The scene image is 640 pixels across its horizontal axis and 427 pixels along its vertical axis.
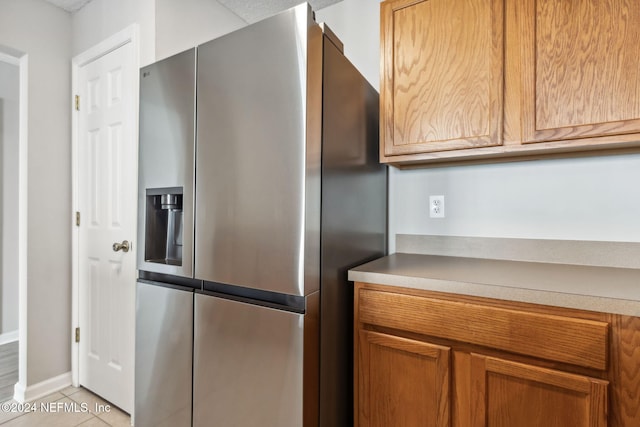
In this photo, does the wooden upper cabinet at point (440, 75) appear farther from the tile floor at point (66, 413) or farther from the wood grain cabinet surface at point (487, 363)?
the tile floor at point (66, 413)

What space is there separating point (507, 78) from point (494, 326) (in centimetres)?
92

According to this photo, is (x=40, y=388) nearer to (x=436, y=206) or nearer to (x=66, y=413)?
(x=66, y=413)

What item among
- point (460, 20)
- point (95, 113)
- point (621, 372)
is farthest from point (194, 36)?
point (621, 372)

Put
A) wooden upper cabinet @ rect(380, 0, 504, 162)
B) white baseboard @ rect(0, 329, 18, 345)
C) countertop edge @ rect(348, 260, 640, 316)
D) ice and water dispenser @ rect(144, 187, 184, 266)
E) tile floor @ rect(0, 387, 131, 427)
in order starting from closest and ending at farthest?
countertop edge @ rect(348, 260, 640, 316)
wooden upper cabinet @ rect(380, 0, 504, 162)
ice and water dispenser @ rect(144, 187, 184, 266)
tile floor @ rect(0, 387, 131, 427)
white baseboard @ rect(0, 329, 18, 345)

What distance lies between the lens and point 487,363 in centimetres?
102

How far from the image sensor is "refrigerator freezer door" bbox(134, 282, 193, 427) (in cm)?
129

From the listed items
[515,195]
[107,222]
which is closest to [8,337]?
[107,222]

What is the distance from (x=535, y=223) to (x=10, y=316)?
4.24m

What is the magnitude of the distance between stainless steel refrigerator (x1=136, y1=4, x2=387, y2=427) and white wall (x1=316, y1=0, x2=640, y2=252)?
59 centimetres

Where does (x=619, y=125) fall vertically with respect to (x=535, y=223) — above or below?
above

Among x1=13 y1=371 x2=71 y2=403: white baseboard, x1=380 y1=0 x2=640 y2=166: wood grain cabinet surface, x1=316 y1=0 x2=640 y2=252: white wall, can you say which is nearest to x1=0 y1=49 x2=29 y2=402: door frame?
x1=13 y1=371 x2=71 y2=403: white baseboard

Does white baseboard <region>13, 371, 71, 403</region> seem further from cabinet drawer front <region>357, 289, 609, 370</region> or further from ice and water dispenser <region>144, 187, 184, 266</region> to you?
cabinet drawer front <region>357, 289, 609, 370</region>

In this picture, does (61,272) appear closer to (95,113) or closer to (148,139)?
(95,113)

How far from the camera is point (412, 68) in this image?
142 cm
